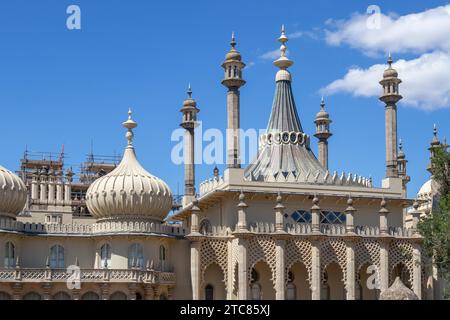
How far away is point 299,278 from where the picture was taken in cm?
4650

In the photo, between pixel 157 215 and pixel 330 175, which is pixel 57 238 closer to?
pixel 157 215

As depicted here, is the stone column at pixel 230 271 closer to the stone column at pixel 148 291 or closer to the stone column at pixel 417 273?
the stone column at pixel 148 291

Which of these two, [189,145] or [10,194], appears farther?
[189,145]

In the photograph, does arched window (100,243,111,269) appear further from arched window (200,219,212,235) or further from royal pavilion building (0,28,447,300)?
arched window (200,219,212,235)

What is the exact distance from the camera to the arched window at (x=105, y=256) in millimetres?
43031

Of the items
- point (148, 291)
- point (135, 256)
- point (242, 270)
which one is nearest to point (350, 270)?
point (242, 270)

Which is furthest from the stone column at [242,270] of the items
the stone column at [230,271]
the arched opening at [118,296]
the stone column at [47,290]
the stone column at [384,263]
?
the stone column at [47,290]

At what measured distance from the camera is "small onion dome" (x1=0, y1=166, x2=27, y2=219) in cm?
4194

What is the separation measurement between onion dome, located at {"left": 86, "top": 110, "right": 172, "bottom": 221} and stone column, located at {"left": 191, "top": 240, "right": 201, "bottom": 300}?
2367 millimetres

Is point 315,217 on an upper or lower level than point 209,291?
upper

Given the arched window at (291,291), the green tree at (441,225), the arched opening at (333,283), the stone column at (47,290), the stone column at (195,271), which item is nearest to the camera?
the green tree at (441,225)

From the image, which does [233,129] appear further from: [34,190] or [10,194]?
[34,190]

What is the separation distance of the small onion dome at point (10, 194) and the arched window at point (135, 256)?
5.80 metres

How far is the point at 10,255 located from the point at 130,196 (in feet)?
20.7
